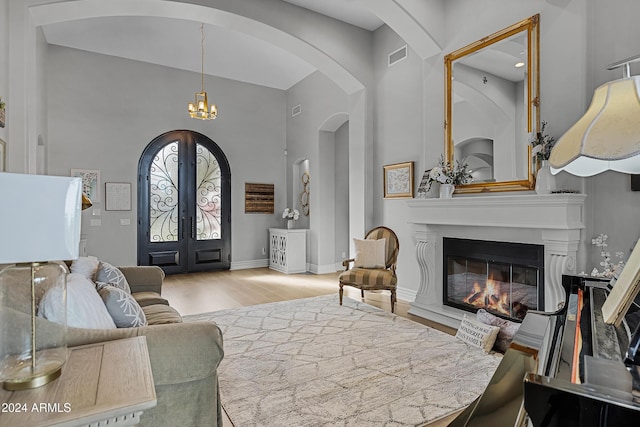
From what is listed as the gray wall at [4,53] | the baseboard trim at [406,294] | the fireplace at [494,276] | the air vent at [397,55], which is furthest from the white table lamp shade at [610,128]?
the gray wall at [4,53]

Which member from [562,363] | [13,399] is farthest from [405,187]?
[13,399]

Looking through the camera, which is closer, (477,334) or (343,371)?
(343,371)

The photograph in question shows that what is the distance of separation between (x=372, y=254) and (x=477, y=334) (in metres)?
1.60

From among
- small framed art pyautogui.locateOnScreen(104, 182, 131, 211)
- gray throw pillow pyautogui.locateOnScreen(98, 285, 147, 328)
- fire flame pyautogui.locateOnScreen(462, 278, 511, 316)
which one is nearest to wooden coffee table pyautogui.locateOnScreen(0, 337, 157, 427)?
gray throw pillow pyautogui.locateOnScreen(98, 285, 147, 328)

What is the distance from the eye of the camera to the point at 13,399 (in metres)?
0.98

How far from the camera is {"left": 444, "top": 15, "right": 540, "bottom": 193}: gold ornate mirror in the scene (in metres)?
3.17

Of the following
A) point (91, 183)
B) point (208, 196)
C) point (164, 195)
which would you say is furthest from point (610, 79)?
point (91, 183)

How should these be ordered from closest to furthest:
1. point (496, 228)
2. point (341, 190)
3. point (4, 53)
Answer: point (4, 53)
point (496, 228)
point (341, 190)

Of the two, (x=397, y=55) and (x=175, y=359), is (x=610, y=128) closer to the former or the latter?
(x=175, y=359)

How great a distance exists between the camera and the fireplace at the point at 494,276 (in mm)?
3172

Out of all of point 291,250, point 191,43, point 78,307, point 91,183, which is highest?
point 191,43

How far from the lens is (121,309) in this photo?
177 cm

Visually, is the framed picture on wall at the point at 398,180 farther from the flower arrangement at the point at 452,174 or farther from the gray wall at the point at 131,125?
the gray wall at the point at 131,125

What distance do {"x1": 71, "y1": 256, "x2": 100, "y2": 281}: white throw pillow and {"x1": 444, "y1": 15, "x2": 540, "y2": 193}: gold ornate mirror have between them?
3.53 metres
